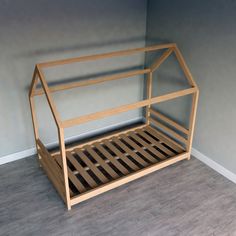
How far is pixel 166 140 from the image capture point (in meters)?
2.67

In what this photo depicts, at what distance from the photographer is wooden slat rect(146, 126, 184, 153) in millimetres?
2562

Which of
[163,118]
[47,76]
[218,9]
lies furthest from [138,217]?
[218,9]

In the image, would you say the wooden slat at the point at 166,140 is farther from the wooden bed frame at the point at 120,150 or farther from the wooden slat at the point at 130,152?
the wooden slat at the point at 130,152

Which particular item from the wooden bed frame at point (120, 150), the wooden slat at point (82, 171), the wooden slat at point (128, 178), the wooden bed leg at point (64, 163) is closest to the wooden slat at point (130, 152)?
the wooden bed frame at point (120, 150)

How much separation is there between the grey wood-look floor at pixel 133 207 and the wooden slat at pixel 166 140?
0.22 metres

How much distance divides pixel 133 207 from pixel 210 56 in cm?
130

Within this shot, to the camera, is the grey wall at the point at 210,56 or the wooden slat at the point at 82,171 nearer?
the grey wall at the point at 210,56

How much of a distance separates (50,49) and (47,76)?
23 cm

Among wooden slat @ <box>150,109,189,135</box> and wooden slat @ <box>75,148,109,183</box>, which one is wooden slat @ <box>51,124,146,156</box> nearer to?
wooden slat @ <box>75,148,109,183</box>

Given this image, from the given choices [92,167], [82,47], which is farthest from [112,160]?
[82,47]

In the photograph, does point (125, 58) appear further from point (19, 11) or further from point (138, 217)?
point (138, 217)

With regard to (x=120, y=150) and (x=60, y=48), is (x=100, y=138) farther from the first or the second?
(x=60, y=48)

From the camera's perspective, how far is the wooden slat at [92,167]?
2.21 m

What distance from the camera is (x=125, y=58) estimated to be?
272 centimetres
